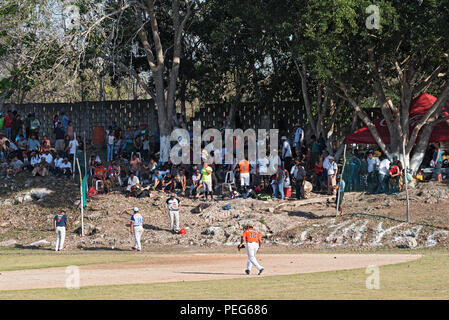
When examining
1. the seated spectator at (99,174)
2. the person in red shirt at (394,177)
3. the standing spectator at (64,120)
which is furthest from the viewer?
the standing spectator at (64,120)

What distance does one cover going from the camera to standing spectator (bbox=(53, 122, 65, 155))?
117 feet

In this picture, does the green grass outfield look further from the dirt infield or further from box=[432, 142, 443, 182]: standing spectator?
box=[432, 142, 443, 182]: standing spectator

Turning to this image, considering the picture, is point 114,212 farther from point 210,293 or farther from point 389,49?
point 210,293

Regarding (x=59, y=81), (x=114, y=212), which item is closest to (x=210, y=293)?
(x=114, y=212)

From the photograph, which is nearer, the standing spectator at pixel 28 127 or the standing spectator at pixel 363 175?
the standing spectator at pixel 363 175

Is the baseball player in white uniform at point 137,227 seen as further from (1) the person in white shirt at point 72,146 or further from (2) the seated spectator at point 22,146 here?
(2) the seated spectator at point 22,146

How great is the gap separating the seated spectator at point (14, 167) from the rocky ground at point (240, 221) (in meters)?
2.53

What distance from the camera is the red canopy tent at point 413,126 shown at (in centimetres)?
3108

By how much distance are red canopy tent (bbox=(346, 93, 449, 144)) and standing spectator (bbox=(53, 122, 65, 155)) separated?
1401 centimetres

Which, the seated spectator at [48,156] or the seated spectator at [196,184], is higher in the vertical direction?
the seated spectator at [48,156]

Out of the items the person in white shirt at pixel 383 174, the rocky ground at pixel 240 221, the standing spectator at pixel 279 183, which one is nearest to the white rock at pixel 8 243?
the rocky ground at pixel 240 221

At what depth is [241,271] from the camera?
775 inches

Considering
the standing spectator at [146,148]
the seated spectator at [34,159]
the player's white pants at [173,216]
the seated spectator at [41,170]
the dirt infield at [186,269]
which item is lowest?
the dirt infield at [186,269]

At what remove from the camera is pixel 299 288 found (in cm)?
1623
